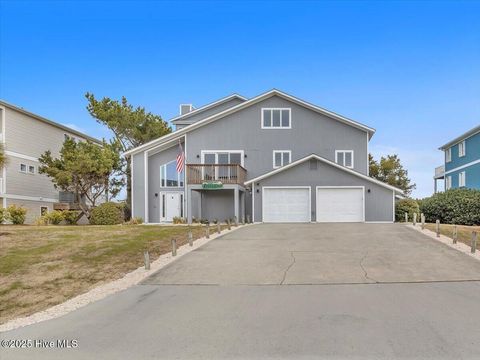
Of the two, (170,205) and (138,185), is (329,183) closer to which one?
(170,205)

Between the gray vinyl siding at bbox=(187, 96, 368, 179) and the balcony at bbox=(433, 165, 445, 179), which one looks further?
the balcony at bbox=(433, 165, 445, 179)

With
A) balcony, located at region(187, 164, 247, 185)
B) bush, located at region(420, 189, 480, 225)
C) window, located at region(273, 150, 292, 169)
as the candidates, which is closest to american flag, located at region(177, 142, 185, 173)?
balcony, located at region(187, 164, 247, 185)

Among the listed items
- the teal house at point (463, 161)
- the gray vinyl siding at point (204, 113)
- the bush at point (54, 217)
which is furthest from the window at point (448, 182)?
the bush at point (54, 217)

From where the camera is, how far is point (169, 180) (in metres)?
30.8

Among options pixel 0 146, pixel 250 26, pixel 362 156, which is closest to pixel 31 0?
pixel 0 146

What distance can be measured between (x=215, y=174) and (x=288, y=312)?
67.9ft

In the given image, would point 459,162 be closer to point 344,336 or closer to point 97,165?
point 97,165

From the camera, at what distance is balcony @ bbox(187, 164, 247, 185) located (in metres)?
27.6

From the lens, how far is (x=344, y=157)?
29.9m

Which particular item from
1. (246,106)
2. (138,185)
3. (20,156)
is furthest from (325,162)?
(20,156)

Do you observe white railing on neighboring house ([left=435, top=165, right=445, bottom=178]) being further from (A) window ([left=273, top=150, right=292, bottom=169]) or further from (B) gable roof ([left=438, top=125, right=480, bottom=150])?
(A) window ([left=273, top=150, right=292, bottom=169])

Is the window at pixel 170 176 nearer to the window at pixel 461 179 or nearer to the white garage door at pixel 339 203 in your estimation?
the white garage door at pixel 339 203

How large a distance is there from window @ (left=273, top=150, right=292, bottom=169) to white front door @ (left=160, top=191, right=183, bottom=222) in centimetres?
673

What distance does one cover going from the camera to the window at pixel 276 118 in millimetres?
30266
